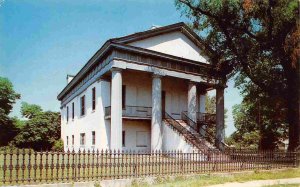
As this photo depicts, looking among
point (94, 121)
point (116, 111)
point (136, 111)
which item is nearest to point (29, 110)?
point (94, 121)

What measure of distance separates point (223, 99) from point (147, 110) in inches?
270

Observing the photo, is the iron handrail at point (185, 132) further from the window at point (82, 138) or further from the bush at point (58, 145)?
the bush at point (58, 145)

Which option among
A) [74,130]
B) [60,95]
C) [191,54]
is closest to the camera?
[191,54]

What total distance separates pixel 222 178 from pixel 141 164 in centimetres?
384

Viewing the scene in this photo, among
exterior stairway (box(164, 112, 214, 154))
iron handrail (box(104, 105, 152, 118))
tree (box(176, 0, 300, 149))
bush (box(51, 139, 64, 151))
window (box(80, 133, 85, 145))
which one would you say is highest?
tree (box(176, 0, 300, 149))

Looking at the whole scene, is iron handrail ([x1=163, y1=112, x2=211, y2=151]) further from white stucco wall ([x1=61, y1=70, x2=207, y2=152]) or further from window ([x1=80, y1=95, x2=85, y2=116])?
window ([x1=80, y1=95, x2=85, y2=116])

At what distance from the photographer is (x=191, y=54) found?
1149 inches

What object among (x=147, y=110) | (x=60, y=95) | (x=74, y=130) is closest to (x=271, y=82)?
(x=147, y=110)

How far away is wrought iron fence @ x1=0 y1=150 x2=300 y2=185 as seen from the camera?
A: 1184 centimetres

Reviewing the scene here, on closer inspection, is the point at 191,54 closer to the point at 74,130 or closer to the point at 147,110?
→ the point at 147,110

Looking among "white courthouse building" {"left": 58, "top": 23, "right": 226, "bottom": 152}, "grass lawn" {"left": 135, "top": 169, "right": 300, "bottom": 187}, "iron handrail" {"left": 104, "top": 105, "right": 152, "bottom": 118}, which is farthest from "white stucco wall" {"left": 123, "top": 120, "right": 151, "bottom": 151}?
"grass lawn" {"left": 135, "top": 169, "right": 300, "bottom": 187}

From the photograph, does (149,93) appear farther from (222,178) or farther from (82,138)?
(222,178)

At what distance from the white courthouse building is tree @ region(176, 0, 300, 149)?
255 centimetres

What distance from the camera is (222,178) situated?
14.6 meters
